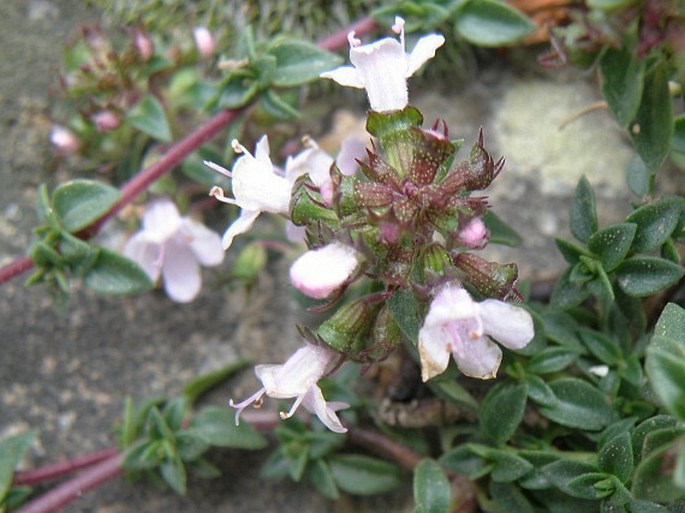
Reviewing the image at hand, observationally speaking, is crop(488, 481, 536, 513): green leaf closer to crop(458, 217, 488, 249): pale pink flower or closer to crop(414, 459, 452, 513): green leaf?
crop(414, 459, 452, 513): green leaf

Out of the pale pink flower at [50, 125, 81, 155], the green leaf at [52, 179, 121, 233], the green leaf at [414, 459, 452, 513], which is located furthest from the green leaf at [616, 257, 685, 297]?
the pale pink flower at [50, 125, 81, 155]

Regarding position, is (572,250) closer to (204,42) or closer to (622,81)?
(622,81)

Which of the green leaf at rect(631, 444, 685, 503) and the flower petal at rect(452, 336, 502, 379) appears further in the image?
the flower petal at rect(452, 336, 502, 379)

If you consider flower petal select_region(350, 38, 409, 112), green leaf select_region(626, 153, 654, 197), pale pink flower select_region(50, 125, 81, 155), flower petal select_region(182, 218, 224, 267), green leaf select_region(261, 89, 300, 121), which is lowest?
flower petal select_region(182, 218, 224, 267)

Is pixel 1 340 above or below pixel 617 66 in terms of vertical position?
below

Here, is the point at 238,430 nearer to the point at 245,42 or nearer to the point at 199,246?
the point at 199,246

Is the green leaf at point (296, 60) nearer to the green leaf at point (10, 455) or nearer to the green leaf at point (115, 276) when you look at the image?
the green leaf at point (115, 276)

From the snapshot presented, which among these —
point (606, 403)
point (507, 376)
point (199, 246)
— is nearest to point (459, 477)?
point (507, 376)
